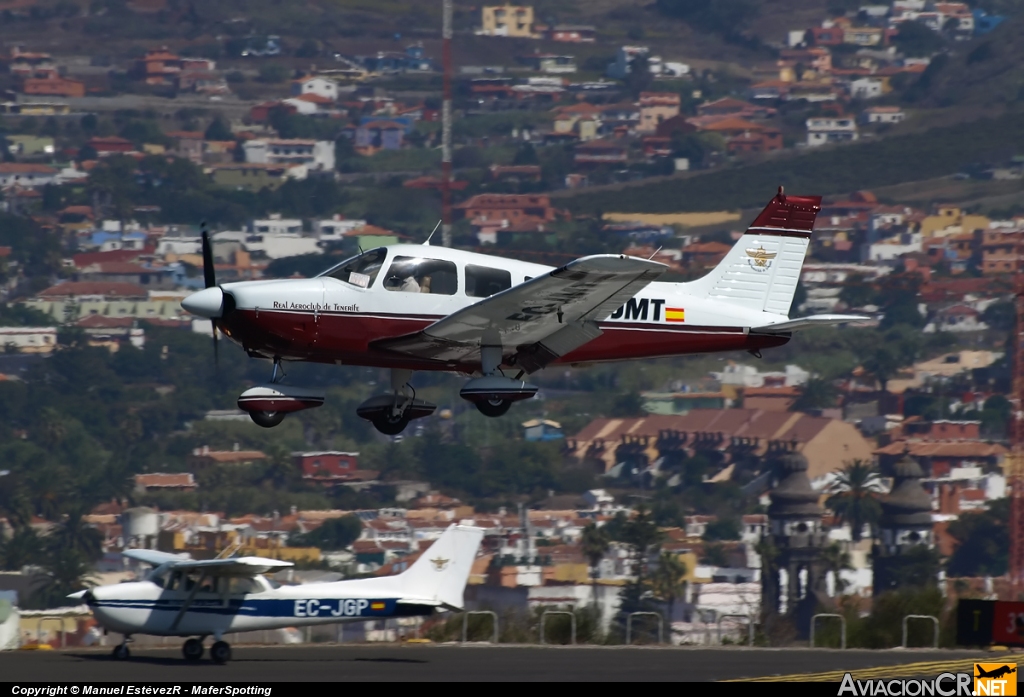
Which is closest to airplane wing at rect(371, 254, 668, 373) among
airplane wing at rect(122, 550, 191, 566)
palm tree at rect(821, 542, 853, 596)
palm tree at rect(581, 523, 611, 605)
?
airplane wing at rect(122, 550, 191, 566)

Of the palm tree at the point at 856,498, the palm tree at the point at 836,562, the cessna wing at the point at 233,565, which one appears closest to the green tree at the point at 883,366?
the palm tree at the point at 856,498

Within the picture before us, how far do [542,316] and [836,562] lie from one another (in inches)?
2849

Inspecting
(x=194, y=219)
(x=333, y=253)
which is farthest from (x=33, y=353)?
(x=194, y=219)

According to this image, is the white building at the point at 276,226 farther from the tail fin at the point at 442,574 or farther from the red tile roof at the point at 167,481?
the tail fin at the point at 442,574

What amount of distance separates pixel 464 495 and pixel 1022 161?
102815 millimetres

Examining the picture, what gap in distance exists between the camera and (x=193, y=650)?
2706 cm

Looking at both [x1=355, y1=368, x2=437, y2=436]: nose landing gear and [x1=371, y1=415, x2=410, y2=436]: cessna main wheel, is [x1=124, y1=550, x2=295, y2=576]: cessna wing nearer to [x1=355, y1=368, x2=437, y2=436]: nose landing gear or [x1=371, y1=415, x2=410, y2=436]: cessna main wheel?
[x1=371, y1=415, x2=410, y2=436]: cessna main wheel

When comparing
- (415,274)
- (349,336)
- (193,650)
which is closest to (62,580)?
(193,650)

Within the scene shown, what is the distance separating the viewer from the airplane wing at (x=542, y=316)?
21.4 meters

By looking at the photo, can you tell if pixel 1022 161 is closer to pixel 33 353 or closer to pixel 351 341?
pixel 33 353

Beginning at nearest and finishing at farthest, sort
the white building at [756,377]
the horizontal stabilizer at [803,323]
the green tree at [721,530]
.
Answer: the horizontal stabilizer at [803,323], the green tree at [721,530], the white building at [756,377]

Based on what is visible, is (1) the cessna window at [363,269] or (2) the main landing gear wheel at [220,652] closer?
(1) the cessna window at [363,269]

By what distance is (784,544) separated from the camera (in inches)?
3610

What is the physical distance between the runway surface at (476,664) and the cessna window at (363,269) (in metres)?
5.40
